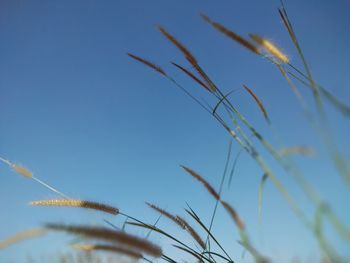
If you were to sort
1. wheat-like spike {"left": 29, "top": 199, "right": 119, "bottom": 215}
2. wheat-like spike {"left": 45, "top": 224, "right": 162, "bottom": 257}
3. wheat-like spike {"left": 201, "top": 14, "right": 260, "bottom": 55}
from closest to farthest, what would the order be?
1. wheat-like spike {"left": 45, "top": 224, "right": 162, "bottom": 257}
2. wheat-like spike {"left": 201, "top": 14, "right": 260, "bottom": 55}
3. wheat-like spike {"left": 29, "top": 199, "right": 119, "bottom": 215}

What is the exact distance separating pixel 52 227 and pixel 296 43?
1.25m

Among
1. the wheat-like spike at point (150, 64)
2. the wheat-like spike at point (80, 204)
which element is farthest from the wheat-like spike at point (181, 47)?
the wheat-like spike at point (80, 204)

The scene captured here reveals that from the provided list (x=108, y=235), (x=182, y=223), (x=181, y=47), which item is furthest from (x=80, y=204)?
(x=108, y=235)

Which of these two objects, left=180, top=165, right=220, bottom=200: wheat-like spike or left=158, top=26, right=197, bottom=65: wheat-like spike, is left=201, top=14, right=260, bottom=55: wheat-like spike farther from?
left=180, top=165, right=220, bottom=200: wheat-like spike

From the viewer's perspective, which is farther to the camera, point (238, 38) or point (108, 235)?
point (238, 38)

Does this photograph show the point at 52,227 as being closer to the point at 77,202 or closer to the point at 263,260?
the point at 263,260

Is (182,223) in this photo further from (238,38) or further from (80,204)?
(238,38)

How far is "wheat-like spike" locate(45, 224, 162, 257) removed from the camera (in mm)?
976

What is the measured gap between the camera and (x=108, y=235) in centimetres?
104

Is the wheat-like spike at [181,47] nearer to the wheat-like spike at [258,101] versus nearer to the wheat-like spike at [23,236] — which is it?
the wheat-like spike at [258,101]

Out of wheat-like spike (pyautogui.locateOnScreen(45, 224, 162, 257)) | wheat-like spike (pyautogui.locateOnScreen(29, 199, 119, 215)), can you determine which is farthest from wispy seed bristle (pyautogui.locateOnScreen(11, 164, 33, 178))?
wheat-like spike (pyautogui.locateOnScreen(45, 224, 162, 257))

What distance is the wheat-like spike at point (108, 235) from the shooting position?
3.20ft

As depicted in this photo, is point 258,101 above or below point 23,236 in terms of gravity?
above

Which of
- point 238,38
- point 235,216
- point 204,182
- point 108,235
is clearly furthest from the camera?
point 204,182
